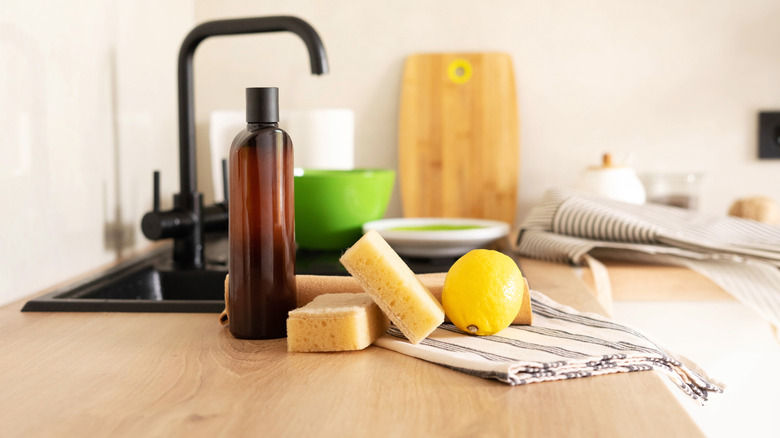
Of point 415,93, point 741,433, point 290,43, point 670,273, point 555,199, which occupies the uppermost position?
point 290,43

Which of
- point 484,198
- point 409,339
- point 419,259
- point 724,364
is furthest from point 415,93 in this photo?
point 409,339

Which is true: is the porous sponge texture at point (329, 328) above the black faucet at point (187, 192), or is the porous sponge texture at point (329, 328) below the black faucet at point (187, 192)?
below

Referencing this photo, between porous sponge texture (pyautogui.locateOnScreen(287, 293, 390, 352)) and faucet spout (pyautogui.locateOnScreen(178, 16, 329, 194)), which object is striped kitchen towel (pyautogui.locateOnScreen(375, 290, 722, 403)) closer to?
porous sponge texture (pyautogui.locateOnScreen(287, 293, 390, 352))

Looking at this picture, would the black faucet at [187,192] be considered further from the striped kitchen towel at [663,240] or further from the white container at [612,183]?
the white container at [612,183]

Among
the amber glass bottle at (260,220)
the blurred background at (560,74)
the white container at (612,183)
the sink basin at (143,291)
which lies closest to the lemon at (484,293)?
the amber glass bottle at (260,220)

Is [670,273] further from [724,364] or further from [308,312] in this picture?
[308,312]

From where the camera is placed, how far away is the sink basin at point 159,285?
828mm

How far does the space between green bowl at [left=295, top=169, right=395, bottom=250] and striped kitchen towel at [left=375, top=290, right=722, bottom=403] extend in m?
0.50

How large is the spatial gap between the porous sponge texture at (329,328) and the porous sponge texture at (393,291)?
0.02 m

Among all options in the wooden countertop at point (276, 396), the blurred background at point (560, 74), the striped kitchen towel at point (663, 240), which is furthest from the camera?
the blurred background at point (560, 74)

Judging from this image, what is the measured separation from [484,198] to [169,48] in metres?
0.75

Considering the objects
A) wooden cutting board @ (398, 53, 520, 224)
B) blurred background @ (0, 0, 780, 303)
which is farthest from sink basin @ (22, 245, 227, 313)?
wooden cutting board @ (398, 53, 520, 224)

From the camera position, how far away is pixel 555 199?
1301mm

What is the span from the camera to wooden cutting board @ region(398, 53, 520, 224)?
5.39ft
